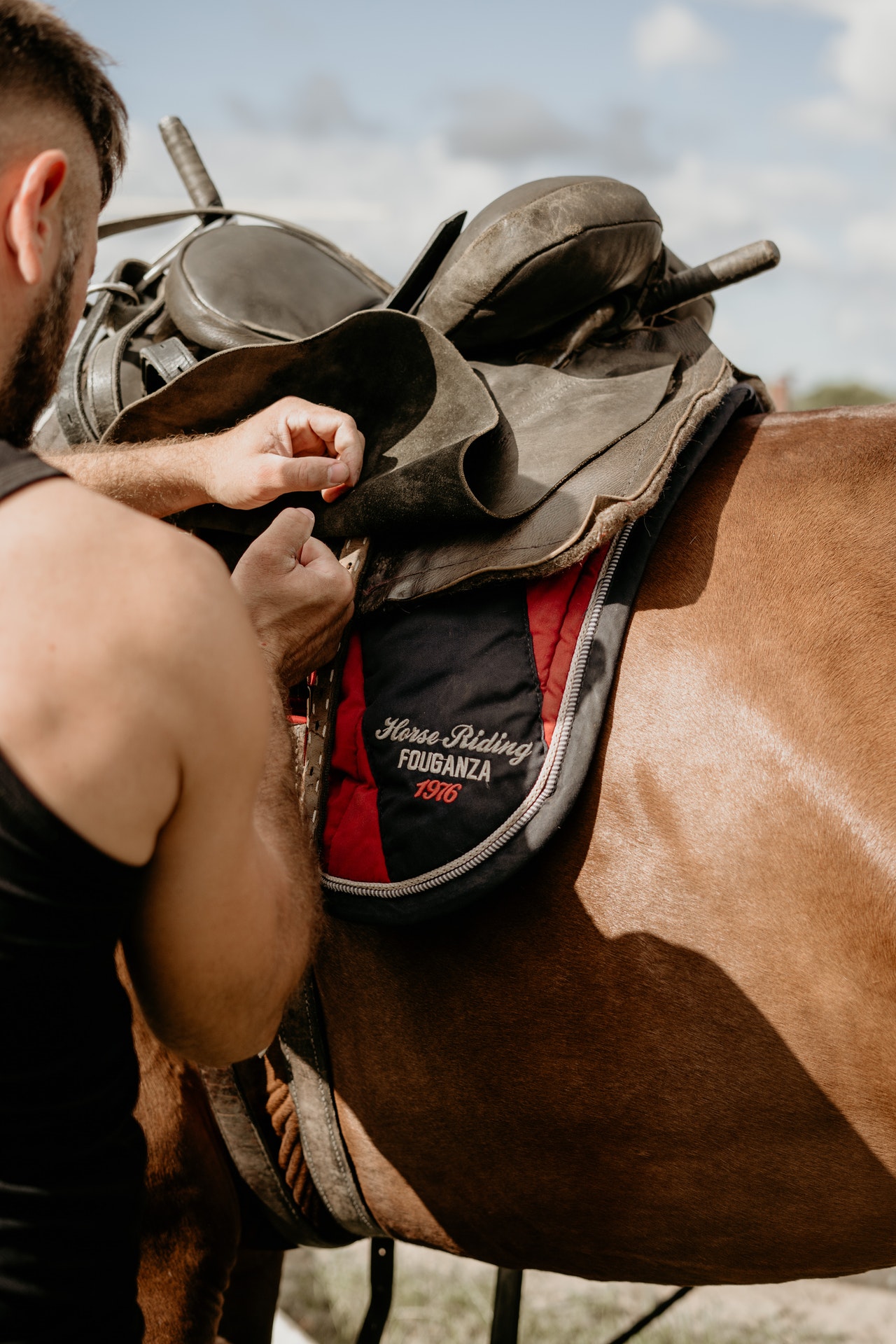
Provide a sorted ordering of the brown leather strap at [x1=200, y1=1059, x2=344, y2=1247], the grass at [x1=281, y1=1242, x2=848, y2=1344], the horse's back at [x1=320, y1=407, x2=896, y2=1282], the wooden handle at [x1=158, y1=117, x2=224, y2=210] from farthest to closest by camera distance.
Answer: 1. the grass at [x1=281, y1=1242, x2=848, y2=1344]
2. the wooden handle at [x1=158, y1=117, x2=224, y2=210]
3. the brown leather strap at [x1=200, y1=1059, x2=344, y2=1247]
4. the horse's back at [x1=320, y1=407, x2=896, y2=1282]

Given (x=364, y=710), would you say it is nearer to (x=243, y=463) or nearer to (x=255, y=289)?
(x=243, y=463)

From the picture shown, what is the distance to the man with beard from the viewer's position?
71cm

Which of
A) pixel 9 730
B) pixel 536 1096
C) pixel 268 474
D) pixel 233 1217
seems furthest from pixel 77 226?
pixel 233 1217

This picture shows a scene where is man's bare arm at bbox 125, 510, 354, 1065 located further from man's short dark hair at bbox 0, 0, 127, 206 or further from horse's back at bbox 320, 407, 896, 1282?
man's short dark hair at bbox 0, 0, 127, 206

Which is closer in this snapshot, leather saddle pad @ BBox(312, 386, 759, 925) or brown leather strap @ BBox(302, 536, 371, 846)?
leather saddle pad @ BBox(312, 386, 759, 925)

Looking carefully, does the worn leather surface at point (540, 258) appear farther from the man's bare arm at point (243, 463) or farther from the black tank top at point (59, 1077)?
the black tank top at point (59, 1077)

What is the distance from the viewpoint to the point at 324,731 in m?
1.32

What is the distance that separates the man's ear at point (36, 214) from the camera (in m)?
0.85

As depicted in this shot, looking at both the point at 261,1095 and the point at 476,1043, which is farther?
the point at 261,1095

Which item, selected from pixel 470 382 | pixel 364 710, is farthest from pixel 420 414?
pixel 364 710

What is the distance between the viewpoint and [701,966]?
1.11 m

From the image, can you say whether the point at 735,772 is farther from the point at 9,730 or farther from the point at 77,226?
the point at 77,226

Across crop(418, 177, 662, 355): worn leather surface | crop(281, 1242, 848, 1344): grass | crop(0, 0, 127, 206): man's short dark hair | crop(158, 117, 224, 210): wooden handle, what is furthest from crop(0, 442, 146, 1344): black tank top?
crop(281, 1242, 848, 1344): grass

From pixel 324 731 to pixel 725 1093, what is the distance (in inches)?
25.5
